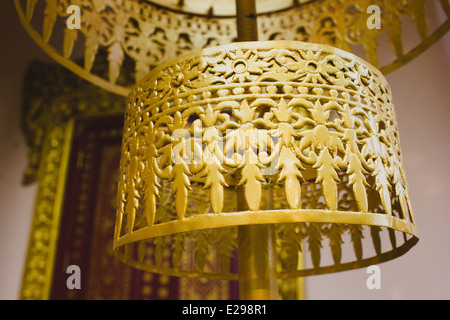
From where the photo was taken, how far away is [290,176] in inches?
14.6

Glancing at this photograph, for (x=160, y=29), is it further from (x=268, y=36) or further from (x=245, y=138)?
(x=245, y=138)

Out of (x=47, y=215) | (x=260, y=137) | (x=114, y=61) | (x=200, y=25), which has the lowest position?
(x=260, y=137)

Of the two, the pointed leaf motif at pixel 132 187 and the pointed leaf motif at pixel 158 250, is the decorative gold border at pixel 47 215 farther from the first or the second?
the pointed leaf motif at pixel 132 187

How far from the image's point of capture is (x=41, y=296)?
0.98 meters

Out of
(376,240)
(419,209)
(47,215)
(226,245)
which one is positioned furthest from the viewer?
(47,215)

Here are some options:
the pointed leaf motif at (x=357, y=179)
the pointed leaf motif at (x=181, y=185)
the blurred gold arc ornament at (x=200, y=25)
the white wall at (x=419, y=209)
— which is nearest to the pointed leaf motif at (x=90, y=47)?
the blurred gold arc ornament at (x=200, y=25)

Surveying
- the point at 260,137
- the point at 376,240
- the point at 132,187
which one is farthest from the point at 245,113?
the point at 376,240

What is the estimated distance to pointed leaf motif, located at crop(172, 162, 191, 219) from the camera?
384 millimetres

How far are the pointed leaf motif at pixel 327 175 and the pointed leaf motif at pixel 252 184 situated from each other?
2.3 inches

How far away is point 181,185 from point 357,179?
173 mm

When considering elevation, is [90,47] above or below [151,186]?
above

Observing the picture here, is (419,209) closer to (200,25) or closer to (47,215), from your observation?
(200,25)

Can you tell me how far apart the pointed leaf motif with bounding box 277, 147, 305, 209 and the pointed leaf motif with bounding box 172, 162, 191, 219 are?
92 mm
